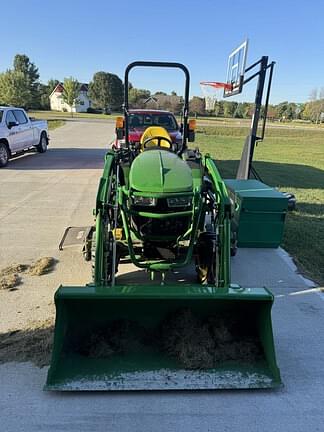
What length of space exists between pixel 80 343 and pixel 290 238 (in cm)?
404

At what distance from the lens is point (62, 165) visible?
40.6 feet

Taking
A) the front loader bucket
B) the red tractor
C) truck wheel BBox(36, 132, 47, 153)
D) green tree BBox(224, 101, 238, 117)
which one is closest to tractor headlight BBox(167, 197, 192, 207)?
the front loader bucket

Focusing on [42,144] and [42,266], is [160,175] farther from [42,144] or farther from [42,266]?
[42,144]

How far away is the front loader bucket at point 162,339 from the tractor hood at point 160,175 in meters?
1.05

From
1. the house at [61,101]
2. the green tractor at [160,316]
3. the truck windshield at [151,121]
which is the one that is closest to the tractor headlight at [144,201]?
the green tractor at [160,316]

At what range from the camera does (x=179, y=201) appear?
3477 mm

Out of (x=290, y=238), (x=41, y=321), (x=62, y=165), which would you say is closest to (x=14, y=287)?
(x=41, y=321)

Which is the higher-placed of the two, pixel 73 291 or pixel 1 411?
pixel 73 291

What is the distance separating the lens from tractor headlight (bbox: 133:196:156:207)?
3424 mm

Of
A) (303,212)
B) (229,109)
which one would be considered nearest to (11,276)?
(303,212)

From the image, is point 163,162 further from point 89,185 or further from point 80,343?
point 89,185

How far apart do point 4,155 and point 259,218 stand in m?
8.99

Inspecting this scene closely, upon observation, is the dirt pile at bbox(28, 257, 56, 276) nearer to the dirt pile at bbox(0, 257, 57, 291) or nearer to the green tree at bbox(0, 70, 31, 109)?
the dirt pile at bbox(0, 257, 57, 291)

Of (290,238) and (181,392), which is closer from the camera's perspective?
(181,392)
